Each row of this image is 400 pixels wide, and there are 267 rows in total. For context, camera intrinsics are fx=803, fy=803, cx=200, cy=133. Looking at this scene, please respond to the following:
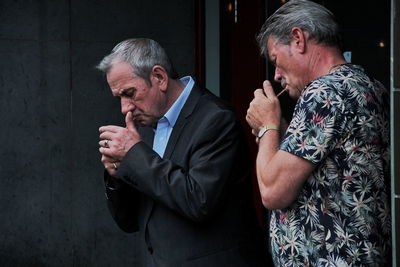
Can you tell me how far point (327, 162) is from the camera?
272 cm

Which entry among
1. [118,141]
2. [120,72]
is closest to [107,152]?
[118,141]

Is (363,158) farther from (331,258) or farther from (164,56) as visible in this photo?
(164,56)

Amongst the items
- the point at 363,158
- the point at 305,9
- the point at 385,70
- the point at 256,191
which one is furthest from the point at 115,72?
the point at 256,191

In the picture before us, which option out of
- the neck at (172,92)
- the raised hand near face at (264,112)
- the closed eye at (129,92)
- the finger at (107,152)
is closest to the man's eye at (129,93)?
the closed eye at (129,92)

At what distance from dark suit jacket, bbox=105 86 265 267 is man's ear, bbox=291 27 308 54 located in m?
0.46

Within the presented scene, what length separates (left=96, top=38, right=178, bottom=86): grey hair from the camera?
3.33 m

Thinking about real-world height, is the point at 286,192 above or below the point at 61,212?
above

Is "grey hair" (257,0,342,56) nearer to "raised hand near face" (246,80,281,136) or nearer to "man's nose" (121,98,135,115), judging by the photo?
"raised hand near face" (246,80,281,136)

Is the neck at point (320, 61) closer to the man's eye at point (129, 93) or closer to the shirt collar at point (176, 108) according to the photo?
the shirt collar at point (176, 108)

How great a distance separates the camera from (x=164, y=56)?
11.1 ft

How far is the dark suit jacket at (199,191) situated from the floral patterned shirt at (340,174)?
1.33 ft

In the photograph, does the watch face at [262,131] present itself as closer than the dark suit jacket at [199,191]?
Yes

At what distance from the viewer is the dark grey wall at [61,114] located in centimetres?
634

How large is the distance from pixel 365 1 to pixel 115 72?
2264mm
